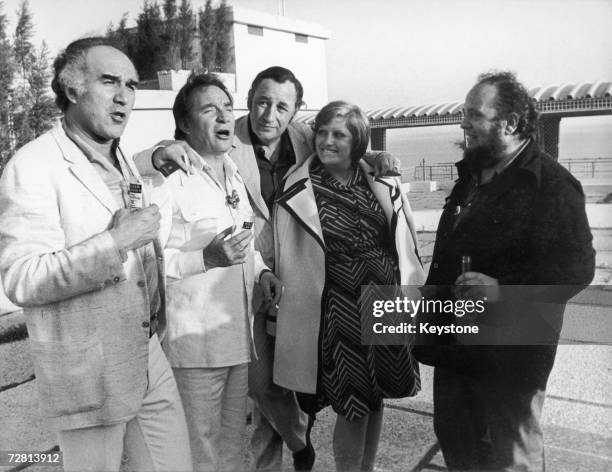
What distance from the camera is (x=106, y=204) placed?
153 cm

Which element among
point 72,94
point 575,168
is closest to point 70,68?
point 72,94

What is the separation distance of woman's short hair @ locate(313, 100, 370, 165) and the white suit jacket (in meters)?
0.90

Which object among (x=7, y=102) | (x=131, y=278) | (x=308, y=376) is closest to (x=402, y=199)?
(x=308, y=376)

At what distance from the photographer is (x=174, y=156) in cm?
186

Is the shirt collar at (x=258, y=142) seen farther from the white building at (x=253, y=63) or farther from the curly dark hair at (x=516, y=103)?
the curly dark hair at (x=516, y=103)

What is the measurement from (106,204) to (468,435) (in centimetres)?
148

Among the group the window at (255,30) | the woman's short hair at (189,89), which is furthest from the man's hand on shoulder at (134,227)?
the window at (255,30)

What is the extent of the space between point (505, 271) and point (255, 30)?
163 cm

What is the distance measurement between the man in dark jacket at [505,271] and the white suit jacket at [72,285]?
1.10 metres

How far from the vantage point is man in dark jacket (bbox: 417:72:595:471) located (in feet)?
5.69

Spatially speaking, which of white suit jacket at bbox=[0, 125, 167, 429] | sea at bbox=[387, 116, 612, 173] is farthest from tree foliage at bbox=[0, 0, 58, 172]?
sea at bbox=[387, 116, 612, 173]

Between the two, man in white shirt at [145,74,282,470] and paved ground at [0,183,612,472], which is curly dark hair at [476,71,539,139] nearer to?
man in white shirt at [145,74,282,470]

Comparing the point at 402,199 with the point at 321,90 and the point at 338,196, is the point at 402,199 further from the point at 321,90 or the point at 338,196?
the point at 321,90

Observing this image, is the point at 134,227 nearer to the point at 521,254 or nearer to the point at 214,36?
the point at 521,254
